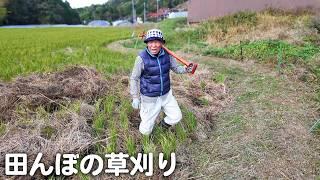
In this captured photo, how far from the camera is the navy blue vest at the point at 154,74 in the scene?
3.31 metres

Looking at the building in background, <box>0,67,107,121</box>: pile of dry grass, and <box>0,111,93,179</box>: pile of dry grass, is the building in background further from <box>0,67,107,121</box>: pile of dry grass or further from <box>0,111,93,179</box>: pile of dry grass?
<box>0,111,93,179</box>: pile of dry grass

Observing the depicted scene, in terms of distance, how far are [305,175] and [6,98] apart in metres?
3.37

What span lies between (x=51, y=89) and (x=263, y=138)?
2765 millimetres

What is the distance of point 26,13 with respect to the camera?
43781 mm

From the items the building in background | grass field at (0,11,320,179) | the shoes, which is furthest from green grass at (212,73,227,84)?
the building in background

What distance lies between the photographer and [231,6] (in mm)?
15680

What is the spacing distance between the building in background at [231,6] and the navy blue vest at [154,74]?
11674mm

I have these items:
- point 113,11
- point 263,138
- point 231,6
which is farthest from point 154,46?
point 113,11

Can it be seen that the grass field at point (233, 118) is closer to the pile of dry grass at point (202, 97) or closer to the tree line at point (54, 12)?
the pile of dry grass at point (202, 97)

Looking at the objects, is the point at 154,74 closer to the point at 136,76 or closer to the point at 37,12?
the point at 136,76

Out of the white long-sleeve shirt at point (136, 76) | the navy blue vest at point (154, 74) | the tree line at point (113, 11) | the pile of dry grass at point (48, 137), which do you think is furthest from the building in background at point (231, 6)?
the tree line at point (113, 11)

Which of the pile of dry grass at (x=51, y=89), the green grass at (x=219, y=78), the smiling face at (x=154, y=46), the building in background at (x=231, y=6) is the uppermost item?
the building in background at (x=231, y=6)

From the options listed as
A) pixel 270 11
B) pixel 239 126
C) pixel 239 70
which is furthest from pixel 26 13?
pixel 239 126

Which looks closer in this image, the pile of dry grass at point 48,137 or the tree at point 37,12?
the pile of dry grass at point 48,137
